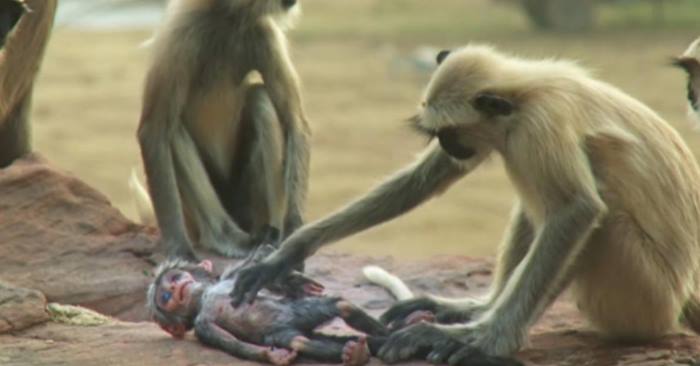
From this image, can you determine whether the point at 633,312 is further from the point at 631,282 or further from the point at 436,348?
the point at 436,348

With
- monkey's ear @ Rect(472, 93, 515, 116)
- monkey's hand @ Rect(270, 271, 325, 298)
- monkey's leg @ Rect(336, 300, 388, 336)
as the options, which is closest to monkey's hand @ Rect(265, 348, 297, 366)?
monkey's leg @ Rect(336, 300, 388, 336)

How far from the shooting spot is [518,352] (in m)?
5.14

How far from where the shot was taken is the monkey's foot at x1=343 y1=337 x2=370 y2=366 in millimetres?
4875

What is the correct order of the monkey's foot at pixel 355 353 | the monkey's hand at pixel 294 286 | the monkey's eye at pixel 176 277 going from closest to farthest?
the monkey's foot at pixel 355 353
the monkey's hand at pixel 294 286
the monkey's eye at pixel 176 277

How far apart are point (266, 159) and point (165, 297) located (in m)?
2.16

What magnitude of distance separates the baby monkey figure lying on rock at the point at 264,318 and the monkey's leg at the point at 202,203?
174 cm

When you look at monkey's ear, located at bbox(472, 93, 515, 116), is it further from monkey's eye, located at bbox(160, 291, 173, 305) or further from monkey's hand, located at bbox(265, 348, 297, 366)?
monkey's eye, located at bbox(160, 291, 173, 305)

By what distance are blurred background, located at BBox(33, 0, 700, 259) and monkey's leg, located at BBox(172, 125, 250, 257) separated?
462cm

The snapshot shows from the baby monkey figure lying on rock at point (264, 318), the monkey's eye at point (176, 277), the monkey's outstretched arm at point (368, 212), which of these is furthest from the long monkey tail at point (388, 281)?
the monkey's eye at point (176, 277)

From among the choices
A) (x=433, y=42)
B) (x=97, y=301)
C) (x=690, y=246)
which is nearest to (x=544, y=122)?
(x=690, y=246)

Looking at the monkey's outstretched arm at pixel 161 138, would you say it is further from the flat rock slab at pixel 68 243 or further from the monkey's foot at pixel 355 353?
the monkey's foot at pixel 355 353

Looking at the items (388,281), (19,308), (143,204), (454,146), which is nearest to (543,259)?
(454,146)

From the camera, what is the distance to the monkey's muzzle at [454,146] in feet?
16.8

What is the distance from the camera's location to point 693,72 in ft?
19.6
